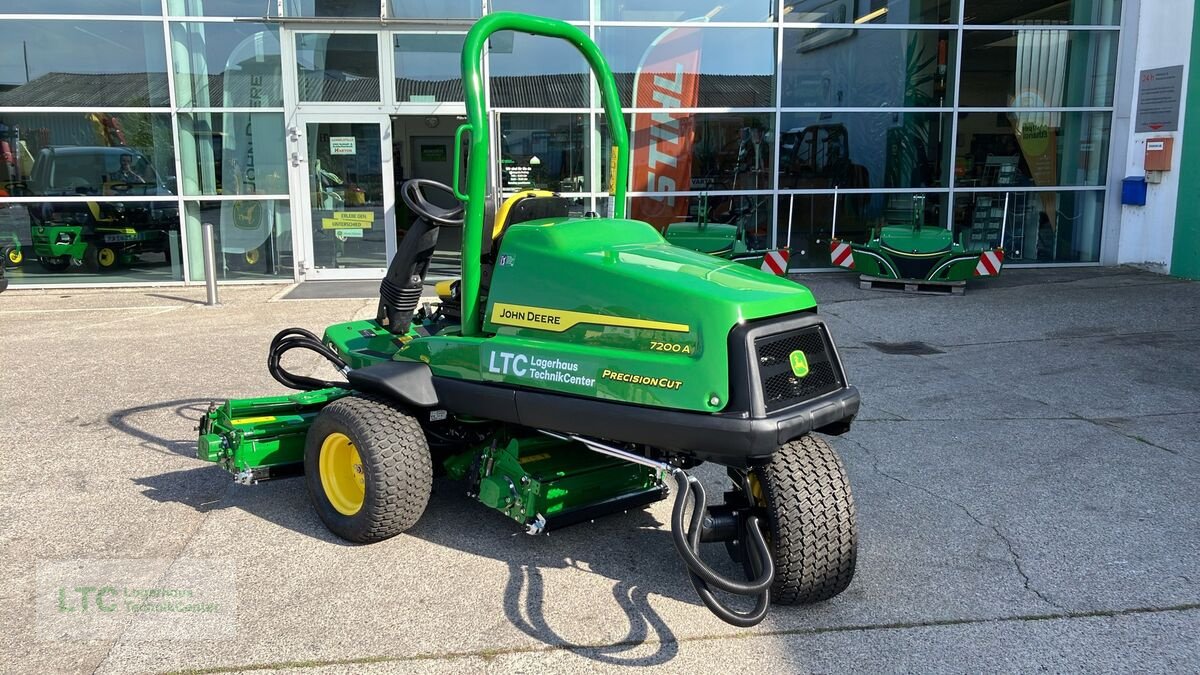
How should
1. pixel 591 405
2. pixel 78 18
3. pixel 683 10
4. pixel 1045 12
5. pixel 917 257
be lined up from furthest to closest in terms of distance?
pixel 1045 12, pixel 683 10, pixel 78 18, pixel 917 257, pixel 591 405

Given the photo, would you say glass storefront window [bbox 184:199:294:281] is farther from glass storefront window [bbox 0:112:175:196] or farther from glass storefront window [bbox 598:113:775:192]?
glass storefront window [bbox 598:113:775:192]

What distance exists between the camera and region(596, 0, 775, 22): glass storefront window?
12344mm

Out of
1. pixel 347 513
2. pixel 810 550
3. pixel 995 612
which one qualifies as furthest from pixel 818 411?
pixel 347 513

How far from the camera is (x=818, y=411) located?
10.8ft

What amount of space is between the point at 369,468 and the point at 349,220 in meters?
9.10

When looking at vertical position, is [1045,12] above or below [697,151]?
above

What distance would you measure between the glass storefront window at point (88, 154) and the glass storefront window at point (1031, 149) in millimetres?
10864

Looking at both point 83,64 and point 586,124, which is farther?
point 586,124

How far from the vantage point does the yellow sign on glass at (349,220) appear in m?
12.2

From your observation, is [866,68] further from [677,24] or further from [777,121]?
[677,24]

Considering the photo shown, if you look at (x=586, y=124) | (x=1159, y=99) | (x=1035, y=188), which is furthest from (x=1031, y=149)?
(x=586, y=124)

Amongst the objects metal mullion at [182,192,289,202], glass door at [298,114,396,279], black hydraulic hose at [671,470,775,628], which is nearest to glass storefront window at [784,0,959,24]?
glass door at [298,114,396,279]

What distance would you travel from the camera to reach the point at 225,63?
11.7m

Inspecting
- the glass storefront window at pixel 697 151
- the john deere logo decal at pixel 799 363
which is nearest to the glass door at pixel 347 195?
the glass storefront window at pixel 697 151
